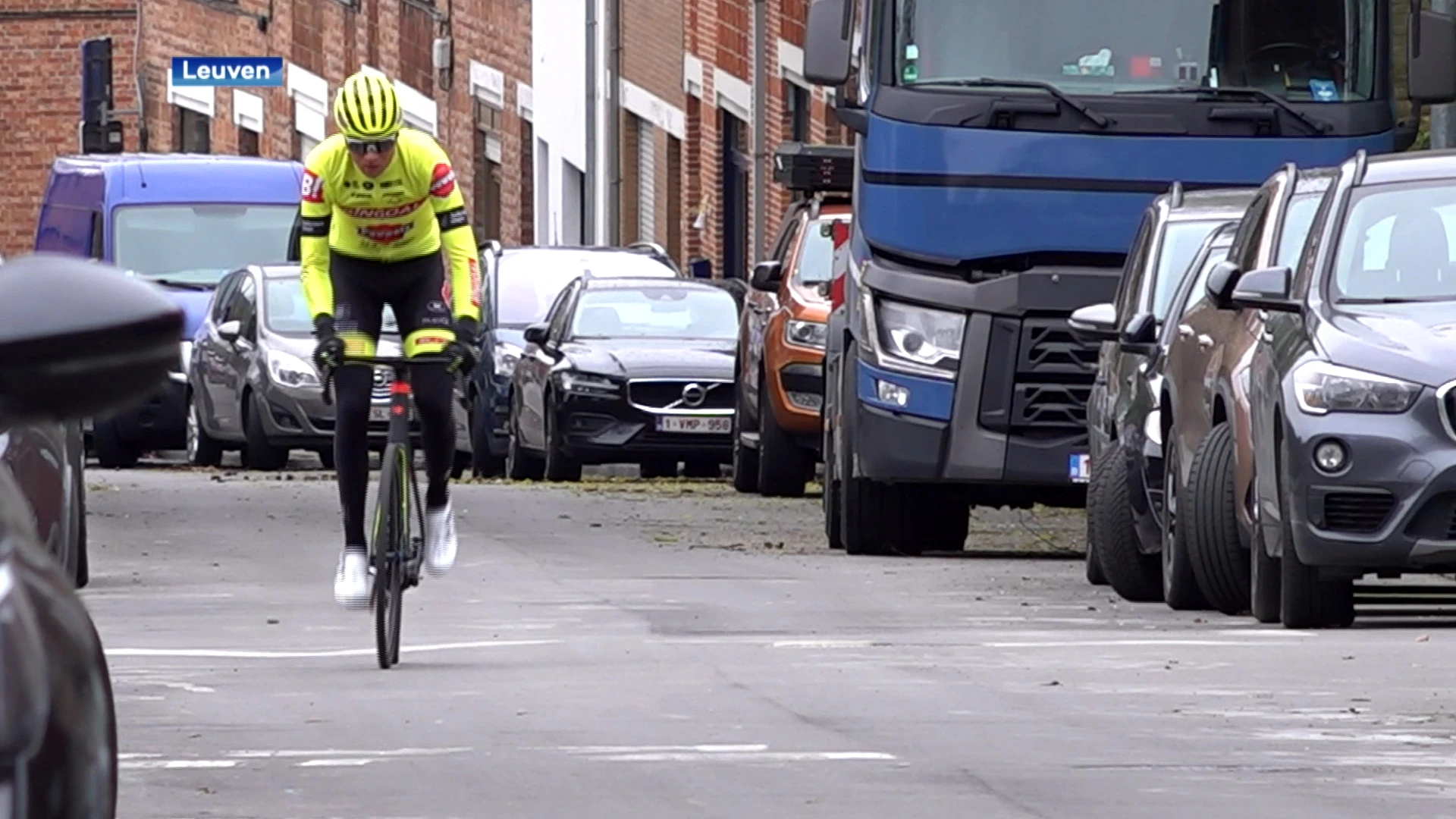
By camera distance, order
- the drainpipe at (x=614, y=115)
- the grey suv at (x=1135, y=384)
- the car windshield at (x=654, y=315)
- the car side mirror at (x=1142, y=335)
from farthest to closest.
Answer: the drainpipe at (x=614, y=115)
the car windshield at (x=654, y=315)
the car side mirror at (x=1142, y=335)
the grey suv at (x=1135, y=384)

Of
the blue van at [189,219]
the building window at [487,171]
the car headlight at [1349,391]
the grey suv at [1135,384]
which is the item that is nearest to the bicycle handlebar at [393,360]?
the car headlight at [1349,391]

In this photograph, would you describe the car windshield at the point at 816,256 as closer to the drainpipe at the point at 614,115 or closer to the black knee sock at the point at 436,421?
the black knee sock at the point at 436,421

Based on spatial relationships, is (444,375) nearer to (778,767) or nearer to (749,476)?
(778,767)

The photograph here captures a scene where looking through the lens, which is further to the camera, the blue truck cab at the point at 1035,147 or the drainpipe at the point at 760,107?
the drainpipe at the point at 760,107

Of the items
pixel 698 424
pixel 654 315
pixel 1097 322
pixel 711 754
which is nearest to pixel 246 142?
pixel 654 315

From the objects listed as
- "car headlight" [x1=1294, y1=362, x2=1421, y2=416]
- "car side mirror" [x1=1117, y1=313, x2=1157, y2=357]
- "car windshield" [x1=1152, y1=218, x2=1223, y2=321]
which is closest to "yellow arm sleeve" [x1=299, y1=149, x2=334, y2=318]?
"car headlight" [x1=1294, y1=362, x2=1421, y2=416]

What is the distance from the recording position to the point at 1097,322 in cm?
1506

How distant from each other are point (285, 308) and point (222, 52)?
126 ft

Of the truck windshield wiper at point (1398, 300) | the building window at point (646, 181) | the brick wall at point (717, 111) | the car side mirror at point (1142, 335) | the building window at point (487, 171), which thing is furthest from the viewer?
the building window at point (487, 171)

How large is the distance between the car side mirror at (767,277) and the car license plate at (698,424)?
1.91 meters

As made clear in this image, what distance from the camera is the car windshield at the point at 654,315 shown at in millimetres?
26312

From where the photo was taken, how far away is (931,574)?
15609 millimetres

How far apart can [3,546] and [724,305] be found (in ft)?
80.9

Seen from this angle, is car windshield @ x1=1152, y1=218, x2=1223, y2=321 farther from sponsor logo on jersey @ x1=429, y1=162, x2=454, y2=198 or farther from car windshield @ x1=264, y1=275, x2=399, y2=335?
car windshield @ x1=264, y1=275, x2=399, y2=335
